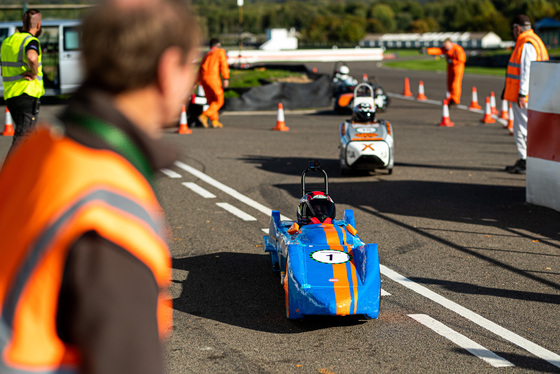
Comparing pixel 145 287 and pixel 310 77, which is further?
pixel 310 77

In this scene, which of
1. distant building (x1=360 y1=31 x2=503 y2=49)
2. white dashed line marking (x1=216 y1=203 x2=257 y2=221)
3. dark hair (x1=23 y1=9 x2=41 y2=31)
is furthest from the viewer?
distant building (x1=360 y1=31 x2=503 y2=49)

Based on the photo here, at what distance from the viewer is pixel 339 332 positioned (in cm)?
538

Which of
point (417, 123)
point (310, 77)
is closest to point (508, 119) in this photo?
point (417, 123)

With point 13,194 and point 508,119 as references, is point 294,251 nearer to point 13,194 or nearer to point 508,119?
point 13,194

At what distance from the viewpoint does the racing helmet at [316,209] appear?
21.1 ft

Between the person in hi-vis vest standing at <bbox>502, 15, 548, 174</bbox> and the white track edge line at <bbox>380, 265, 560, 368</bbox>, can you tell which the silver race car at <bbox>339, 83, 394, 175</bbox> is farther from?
the white track edge line at <bbox>380, 265, 560, 368</bbox>

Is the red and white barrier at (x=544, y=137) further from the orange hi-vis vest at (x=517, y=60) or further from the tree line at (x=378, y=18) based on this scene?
the tree line at (x=378, y=18)

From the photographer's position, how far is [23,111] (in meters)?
10.2

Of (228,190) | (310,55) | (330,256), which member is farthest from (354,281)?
(310,55)

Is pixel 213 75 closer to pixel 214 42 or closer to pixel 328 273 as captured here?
pixel 214 42

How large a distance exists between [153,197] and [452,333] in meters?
4.06

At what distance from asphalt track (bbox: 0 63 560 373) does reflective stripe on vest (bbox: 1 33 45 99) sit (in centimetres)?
216

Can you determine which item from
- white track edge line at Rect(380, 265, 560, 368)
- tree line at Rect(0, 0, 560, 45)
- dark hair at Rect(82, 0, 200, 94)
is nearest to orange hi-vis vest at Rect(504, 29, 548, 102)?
white track edge line at Rect(380, 265, 560, 368)

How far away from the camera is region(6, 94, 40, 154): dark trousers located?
33.5 feet
